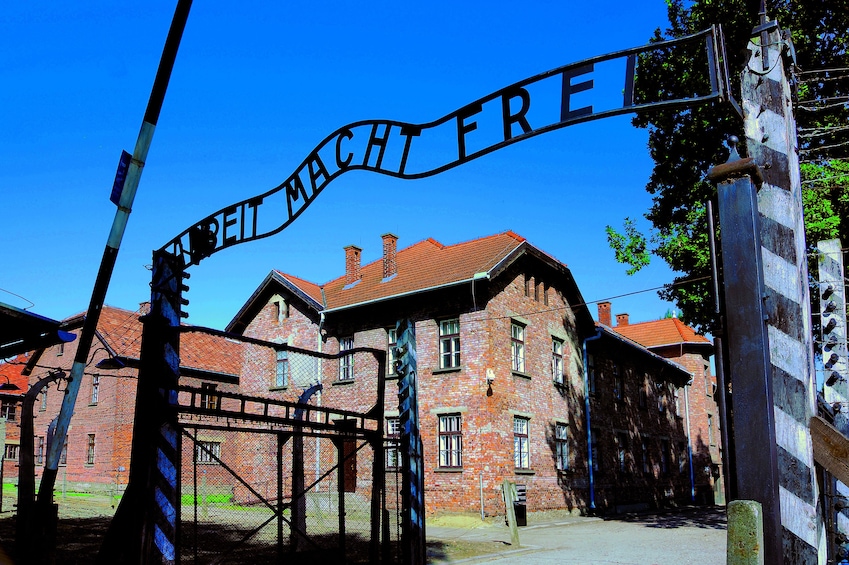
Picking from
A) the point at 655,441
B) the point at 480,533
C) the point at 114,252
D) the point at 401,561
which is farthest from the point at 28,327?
the point at 655,441

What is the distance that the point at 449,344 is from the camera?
911 inches

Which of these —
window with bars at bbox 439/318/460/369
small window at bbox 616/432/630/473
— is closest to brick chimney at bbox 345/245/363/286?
window with bars at bbox 439/318/460/369

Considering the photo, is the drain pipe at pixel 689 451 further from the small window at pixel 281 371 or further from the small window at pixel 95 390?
the small window at pixel 95 390

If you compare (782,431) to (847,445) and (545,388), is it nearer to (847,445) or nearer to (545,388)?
(847,445)

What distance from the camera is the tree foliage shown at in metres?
15.8

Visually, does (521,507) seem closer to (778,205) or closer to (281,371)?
(281,371)

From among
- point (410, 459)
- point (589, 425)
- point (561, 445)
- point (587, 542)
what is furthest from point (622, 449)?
point (410, 459)

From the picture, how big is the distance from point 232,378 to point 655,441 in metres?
20.6

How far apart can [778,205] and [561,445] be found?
23.2 meters

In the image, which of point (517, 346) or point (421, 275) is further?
point (421, 275)

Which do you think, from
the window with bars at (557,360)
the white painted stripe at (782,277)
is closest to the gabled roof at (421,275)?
the window with bars at (557,360)

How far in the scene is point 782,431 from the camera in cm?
301

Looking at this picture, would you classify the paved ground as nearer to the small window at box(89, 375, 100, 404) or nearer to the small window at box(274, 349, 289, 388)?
the small window at box(274, 349, 289, 388)

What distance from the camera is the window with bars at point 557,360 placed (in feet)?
84.0
